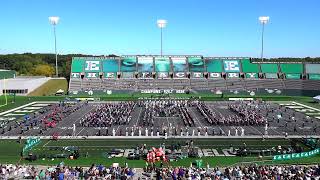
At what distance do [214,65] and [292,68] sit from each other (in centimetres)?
1664

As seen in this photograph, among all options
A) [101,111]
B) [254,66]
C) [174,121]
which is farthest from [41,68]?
[174,121]

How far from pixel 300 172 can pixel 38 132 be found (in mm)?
26397

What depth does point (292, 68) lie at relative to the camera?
3376 inches

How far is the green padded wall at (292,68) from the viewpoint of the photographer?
84.8 m

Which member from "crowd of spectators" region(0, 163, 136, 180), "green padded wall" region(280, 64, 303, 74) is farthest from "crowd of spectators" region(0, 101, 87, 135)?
"green padded wall" region(280, 64, 303, 74)

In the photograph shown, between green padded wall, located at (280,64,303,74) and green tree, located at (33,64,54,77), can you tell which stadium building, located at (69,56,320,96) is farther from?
green tree, located at (33,64,54,77)

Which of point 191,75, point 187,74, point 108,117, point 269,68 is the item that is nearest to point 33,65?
point 187,74

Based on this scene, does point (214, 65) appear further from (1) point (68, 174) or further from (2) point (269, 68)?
(1) point (68, 174)

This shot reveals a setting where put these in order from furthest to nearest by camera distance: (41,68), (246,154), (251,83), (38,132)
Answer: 1. (41,68)
2. (251,83)
3. (38,132)
4. (246,154)

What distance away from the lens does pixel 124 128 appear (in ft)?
135

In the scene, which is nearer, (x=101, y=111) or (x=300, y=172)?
(x=300, y=172)

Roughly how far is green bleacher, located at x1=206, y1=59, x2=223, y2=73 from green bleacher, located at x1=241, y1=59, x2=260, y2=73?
5072mm

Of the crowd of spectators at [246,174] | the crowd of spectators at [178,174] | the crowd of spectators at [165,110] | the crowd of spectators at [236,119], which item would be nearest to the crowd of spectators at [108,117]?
the crowd of spectators at [165,110]

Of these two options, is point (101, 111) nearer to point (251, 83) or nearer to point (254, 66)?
point (251, 83)
